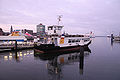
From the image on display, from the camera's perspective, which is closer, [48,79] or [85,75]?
[48,79]

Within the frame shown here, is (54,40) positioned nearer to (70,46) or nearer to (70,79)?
(70,46)

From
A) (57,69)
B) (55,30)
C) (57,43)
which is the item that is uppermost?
(55,30)

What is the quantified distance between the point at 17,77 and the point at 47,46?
14.7 meters

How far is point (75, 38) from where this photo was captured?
115ft

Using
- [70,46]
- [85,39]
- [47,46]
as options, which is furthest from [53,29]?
[85,39]

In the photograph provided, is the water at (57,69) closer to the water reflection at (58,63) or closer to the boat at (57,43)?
the water reflection at (58,63)

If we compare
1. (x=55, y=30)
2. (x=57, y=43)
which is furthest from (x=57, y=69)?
(x=55, y=30)

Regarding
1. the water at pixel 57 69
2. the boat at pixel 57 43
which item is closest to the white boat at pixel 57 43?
the boat at pixel 57 43

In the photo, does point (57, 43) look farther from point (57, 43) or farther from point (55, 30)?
point (55, 30)

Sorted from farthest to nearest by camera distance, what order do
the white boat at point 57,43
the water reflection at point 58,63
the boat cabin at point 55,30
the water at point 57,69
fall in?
the boat cabin at point 55,30 < the white boat at point 57,43 < the water reflection at point 58,63 < the water at point 57,69

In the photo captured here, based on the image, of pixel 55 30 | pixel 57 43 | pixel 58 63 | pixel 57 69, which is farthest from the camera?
pixel 55 30

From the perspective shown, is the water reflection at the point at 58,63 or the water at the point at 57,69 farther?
the water reflection at the point at 58,63

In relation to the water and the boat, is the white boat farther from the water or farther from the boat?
the water

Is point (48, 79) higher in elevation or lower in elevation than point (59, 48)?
lower
